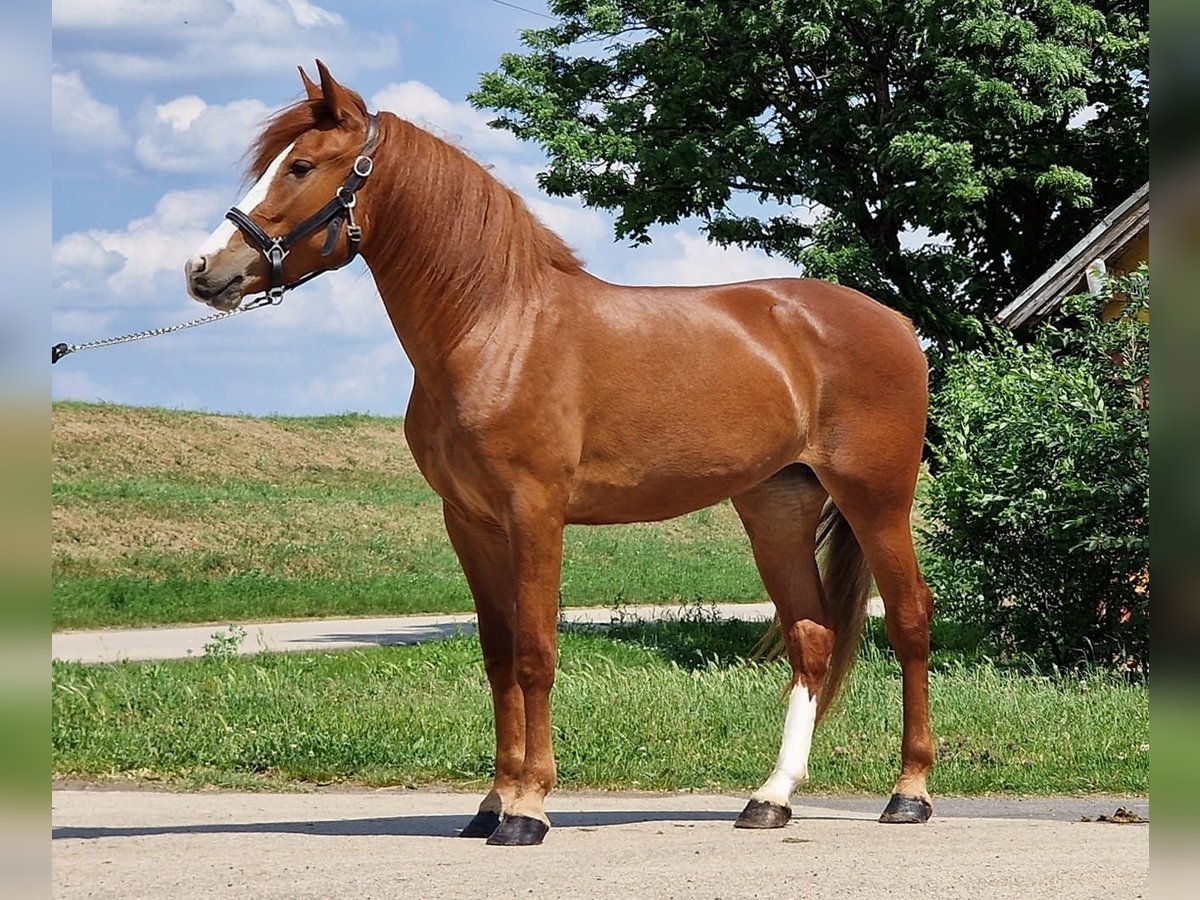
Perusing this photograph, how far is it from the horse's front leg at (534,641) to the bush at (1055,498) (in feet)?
19.2

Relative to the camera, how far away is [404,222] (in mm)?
5203

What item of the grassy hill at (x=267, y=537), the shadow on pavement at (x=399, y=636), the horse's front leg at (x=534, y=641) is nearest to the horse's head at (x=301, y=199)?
the horse's front leg at (x=534, y=641)

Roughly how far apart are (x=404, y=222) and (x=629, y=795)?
3219 millimetres

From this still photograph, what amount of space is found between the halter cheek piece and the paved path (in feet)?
24.0

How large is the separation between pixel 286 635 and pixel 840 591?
958 cm

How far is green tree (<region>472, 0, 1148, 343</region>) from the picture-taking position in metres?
13.0

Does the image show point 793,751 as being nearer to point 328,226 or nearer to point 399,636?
point 328,226

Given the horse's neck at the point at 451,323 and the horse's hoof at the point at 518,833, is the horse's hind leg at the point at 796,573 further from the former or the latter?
the horse's neck at the point at 451,323

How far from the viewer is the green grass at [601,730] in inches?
279

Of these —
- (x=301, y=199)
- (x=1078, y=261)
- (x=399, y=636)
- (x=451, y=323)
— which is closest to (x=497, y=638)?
(x=451, y=323)

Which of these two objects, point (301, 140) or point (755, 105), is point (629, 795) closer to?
point (301, 140)

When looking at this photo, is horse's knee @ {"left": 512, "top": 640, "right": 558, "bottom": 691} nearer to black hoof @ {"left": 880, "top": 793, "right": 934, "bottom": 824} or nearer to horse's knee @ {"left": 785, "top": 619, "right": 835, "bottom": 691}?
horse's knee @ {"left": 785, "top": 619, "right": 835, "bottom": 691}

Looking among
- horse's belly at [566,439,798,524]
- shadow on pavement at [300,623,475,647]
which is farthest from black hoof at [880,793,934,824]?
shadow on pavement at [300,623,475,647]
